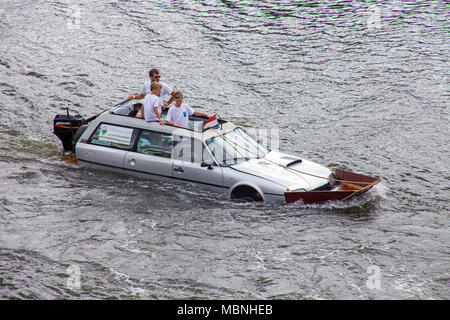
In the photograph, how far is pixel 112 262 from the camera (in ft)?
28.0

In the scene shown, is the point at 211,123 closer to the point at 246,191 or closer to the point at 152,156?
the point at 152,156

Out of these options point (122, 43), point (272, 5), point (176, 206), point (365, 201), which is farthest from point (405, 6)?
point (176, 206)

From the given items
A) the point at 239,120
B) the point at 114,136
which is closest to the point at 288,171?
the point at 114,136

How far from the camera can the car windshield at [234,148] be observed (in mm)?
10414

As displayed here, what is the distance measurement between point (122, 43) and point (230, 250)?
607 inches

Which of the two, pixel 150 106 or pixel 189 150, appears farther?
pixel 150 106

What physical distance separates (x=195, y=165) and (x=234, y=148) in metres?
0.87

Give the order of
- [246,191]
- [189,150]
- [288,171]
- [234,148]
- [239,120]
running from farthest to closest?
[239,120]
[234,148]
[189,150]
[288,171]
[246,191]

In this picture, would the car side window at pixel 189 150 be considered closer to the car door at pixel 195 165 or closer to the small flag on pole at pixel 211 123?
the car door at pixel 195 165

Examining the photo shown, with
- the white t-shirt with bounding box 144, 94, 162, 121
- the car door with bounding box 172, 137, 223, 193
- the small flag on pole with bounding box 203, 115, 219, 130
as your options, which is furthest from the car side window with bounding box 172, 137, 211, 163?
the white t-shirt with bounding box 144, 94, 162, 121

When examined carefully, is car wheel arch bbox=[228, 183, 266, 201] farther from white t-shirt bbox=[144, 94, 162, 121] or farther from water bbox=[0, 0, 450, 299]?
white t-shirt bbox=[144, 94, 162, 121]

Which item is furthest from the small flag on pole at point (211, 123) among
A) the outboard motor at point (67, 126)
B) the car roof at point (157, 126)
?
the outboard motor at point (67, 126)

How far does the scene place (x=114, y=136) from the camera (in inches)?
440

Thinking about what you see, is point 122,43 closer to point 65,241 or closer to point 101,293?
point 65,241
